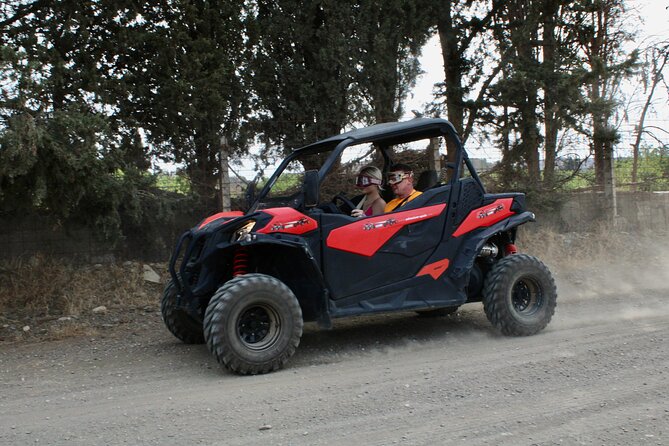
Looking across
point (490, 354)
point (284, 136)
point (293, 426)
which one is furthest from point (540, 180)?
point (293, 426)

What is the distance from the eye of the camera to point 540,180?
1349cm

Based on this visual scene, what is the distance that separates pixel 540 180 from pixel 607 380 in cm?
925

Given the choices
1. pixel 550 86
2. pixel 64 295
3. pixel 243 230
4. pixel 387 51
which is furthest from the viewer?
pixel 550 86

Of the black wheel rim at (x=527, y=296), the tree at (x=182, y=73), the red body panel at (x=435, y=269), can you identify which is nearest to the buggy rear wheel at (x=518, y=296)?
the black wheel rim at (x=527, y=296)

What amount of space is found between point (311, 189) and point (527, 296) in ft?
9.11

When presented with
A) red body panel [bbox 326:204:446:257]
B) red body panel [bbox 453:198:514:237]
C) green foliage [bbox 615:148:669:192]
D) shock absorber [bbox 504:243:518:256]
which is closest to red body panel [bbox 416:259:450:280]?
red body panel [bbox 453:198:514:237]

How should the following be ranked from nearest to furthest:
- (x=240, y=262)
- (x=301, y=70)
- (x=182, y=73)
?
1. (x=240, y=262)
2. (x=182, y=73)
3. (x=301, y=70)

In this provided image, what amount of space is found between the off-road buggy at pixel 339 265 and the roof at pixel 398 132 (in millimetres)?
15

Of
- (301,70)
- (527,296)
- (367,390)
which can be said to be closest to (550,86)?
(301,70)

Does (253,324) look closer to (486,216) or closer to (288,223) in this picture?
(288,223)

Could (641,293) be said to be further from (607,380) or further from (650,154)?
(650,154)

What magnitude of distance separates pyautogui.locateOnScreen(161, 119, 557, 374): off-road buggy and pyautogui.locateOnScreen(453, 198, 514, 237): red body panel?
12 millimetres

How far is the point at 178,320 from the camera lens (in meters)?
6.46

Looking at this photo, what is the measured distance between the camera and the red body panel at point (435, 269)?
6250 mm
